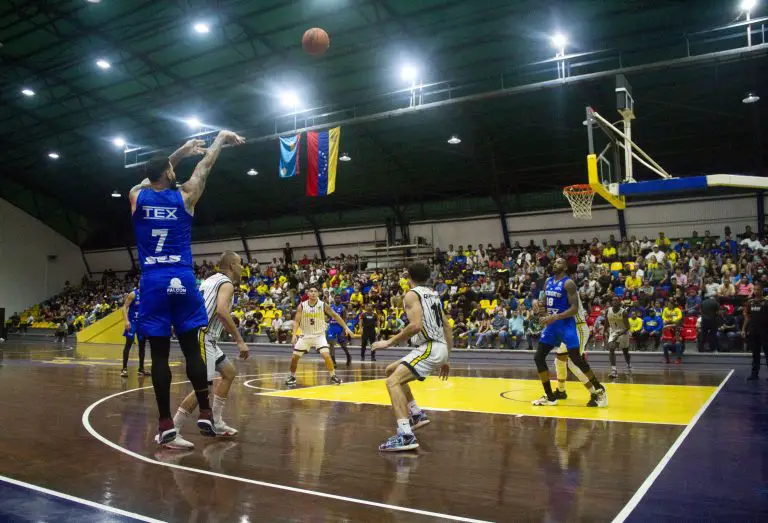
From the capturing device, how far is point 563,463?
→ 16.0 ft

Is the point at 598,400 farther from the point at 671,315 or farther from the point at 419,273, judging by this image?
the point at 671,315

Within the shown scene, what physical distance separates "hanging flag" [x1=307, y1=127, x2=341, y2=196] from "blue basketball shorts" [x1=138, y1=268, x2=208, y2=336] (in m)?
14.3

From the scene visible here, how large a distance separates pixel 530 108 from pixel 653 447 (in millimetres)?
17265

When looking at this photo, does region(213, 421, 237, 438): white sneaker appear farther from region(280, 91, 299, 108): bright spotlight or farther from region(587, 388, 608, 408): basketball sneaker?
region(280, 91, 299, 108): bright spotlight

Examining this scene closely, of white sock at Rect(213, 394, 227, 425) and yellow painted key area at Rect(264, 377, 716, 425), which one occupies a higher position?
white sock at Rect(213, 394, 227, 425)

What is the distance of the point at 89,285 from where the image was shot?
133ft

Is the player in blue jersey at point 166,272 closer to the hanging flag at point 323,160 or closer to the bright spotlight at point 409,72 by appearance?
the bright spotlight at point 409,72

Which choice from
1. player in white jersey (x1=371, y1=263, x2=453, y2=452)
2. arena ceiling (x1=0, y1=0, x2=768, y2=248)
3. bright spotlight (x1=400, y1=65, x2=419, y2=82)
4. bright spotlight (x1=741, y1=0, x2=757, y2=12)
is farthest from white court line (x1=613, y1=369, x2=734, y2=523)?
bright spotlight (x1=400, y1=65, x2=419, y2=82)

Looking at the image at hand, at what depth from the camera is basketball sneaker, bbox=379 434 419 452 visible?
5.30m

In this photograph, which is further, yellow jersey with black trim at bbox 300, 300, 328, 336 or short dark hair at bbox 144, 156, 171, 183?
yellow jersey with black trim at bbox 300, 300, 328, 336

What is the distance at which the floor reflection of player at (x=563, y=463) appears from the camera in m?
3.71

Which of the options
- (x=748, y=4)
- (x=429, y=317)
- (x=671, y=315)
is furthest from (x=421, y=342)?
(x=748, y=4)

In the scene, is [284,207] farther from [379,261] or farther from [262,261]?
[379,261]

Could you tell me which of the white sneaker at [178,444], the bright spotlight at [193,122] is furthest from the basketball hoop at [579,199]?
the bright spotlight at [193,122]
